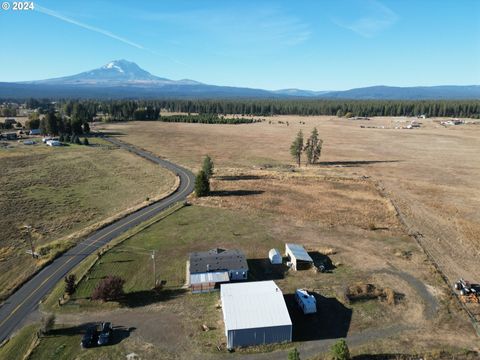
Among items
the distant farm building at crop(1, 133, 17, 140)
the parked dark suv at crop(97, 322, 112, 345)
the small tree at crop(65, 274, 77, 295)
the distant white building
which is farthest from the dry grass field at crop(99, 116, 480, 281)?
the small tree at crop(65, 274, 77, 295)

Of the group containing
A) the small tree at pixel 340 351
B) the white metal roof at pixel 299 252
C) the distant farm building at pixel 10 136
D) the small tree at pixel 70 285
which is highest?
the distant farm building at pixel 10 136

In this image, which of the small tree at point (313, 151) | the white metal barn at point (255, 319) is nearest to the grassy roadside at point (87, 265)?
the white metal barn at point (255, 319)

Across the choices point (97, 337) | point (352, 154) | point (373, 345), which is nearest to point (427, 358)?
point (373, 345)

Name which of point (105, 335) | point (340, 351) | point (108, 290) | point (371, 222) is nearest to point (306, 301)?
point (340, 351)

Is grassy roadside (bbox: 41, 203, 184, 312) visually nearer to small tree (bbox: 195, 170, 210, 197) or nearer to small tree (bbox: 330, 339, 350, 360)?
small tree (bbox: 195, 170, 210, 197)

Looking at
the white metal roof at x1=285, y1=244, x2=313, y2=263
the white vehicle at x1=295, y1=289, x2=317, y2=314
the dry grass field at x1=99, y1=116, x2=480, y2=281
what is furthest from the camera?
the dry grass field at x1=99, y1=116, x2=480, y2=281

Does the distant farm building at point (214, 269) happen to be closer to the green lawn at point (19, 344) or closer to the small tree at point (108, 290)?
the small tree at point (108, 290)

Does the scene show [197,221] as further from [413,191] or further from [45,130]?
[45,130]

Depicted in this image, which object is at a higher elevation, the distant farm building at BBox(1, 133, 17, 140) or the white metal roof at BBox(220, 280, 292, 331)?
the distant farm building at BBox(1, 133, 17, 140)
